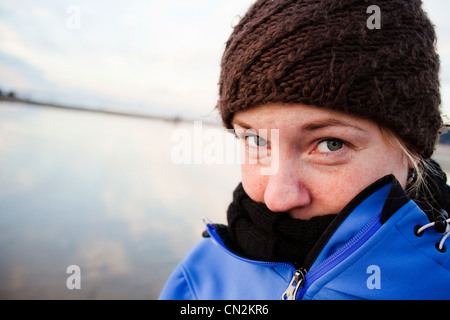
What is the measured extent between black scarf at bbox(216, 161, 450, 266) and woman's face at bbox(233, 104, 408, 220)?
5 centimetres

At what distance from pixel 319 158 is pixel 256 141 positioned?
0.30m

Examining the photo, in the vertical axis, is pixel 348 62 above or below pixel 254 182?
above

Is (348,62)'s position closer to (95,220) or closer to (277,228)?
(277,228)

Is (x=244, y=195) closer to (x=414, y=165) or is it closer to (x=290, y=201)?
(x=290, y=201)

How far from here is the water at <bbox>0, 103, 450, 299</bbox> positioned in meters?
2.74

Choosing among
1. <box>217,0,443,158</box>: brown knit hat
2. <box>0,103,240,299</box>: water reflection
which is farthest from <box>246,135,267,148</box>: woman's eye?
<box>0,103,240,299</box>: water reflection

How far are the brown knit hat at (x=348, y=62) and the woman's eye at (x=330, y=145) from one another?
0.39ft

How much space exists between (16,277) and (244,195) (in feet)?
8.68

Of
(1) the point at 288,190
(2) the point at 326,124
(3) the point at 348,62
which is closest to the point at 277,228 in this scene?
(1) the point at 288,190

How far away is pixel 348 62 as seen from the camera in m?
0.94

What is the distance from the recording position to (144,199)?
15.6 feet

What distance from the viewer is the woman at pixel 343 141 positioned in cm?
89

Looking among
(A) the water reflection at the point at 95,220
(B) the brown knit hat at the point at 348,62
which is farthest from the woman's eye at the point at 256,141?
(A) the water reflection at the point at 95,220

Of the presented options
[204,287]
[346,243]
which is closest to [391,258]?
[346,243]
